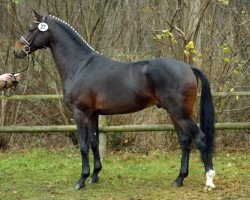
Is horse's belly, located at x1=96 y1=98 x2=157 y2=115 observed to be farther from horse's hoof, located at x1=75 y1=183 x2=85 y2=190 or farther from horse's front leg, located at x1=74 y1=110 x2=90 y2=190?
horse's hoof, located at x1=75 y1=183 x2=85 y2=190

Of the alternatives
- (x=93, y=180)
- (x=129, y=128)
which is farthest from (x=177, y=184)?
(x=129, y=128)

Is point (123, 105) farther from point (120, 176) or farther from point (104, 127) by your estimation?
point (104, 127)

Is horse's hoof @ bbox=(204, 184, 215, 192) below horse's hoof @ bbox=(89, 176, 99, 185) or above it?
above

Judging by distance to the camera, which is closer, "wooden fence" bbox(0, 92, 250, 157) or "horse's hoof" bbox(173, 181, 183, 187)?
"horse's hoof" bbox(173, 181, 183, 187)

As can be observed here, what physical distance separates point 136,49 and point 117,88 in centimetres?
489

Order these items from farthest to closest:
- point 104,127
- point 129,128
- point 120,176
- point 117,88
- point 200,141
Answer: point 104,127 < point 129,128 < point 120,176 < point 117,88 < point 200,141

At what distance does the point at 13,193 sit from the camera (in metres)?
5.85

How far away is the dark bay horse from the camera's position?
5629mm

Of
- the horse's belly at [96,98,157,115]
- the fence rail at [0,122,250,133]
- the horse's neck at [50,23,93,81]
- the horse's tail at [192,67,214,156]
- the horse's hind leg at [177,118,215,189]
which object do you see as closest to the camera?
the horse's hind leg at [177,118,215,189]

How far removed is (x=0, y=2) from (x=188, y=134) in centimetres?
577

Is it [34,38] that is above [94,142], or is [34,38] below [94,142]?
above

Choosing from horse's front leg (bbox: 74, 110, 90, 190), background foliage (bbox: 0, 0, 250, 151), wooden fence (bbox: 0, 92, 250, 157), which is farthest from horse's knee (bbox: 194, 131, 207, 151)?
background foliage (bbox: 0, 0, 250, 151)

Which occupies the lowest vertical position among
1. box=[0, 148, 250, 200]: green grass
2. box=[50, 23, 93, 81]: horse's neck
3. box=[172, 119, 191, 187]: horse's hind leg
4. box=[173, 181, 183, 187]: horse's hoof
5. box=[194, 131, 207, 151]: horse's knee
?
box=[0, 148, 250, 200]: green grass

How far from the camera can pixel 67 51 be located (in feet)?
20.7
